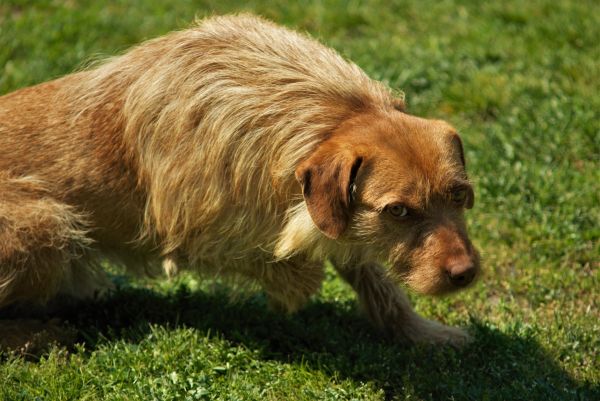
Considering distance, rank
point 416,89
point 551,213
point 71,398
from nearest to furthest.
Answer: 1. point 71,398
2. point 551,213
3. point 416,89

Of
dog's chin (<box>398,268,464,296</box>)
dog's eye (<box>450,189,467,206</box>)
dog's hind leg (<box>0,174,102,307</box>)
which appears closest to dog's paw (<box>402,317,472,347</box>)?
dog's chin (<box>398,268,464,296</box>)

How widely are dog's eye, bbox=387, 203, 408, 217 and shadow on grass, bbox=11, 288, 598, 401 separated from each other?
3.27 ft

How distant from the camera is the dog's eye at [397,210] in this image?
446 centimetres

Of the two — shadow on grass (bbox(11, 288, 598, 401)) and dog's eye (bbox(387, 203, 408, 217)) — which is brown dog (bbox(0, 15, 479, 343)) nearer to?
dog's eye (bbox(387, 203, 408, 217))

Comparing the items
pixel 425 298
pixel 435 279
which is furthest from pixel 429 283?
pixel 425 298

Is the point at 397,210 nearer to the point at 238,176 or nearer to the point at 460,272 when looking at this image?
the point at 460,272

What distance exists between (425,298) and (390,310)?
22.3 inches

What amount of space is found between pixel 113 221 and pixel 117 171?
313mm

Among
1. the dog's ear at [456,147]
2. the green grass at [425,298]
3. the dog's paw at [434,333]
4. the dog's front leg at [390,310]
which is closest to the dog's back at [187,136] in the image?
the dog's ear at [456,147]

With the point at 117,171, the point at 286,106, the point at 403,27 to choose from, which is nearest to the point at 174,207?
the point at 117,171

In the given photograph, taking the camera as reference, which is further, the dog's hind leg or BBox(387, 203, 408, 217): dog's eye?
the dog's hind leg

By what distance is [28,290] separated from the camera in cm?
523

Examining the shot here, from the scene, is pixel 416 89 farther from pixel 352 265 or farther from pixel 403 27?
pixel 352 265

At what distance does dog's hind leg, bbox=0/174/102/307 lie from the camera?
16.6ft
